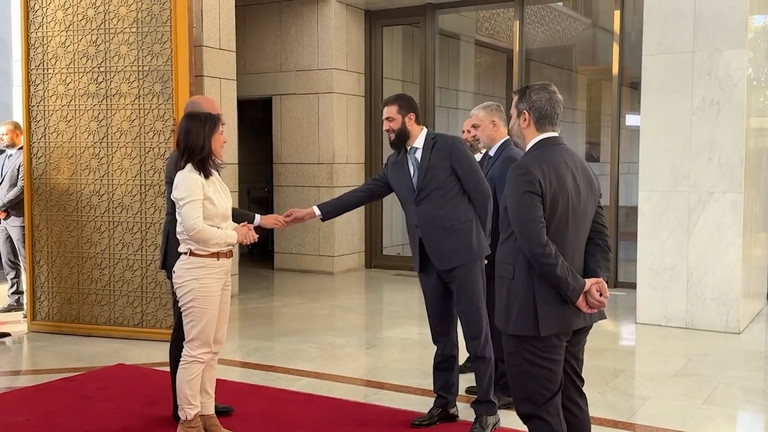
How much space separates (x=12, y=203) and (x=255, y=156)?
5.15 metres

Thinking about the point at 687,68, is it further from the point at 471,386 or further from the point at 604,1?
the point at 471,386

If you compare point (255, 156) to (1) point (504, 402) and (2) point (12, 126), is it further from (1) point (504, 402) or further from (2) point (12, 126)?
(1) point (504, 402)

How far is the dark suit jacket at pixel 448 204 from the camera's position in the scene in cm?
388

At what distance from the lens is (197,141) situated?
11.5 feet

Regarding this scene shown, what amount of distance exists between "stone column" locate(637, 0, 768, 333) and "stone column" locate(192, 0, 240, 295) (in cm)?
403

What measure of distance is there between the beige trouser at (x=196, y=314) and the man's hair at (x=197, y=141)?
421 mm

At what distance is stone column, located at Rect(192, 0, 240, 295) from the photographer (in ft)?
25.2

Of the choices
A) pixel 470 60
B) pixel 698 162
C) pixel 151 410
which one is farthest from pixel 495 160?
pixel 470 60

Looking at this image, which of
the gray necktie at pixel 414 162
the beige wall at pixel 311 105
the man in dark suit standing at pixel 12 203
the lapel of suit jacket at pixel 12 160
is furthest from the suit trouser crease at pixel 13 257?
the gray necktie at pixel 414 162

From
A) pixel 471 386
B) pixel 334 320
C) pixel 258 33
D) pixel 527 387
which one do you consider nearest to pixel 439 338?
pixel 471 386

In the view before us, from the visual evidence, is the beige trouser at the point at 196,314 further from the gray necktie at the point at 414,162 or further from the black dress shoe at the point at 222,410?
the gray necktie at the point at 414,162

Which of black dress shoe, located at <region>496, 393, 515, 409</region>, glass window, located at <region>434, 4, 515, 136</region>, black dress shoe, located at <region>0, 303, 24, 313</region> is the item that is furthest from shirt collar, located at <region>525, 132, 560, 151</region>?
glass window, located at <region>434, 4, 515, 136</region>

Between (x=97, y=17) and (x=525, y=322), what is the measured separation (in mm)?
4640

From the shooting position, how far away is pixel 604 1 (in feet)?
28.6
